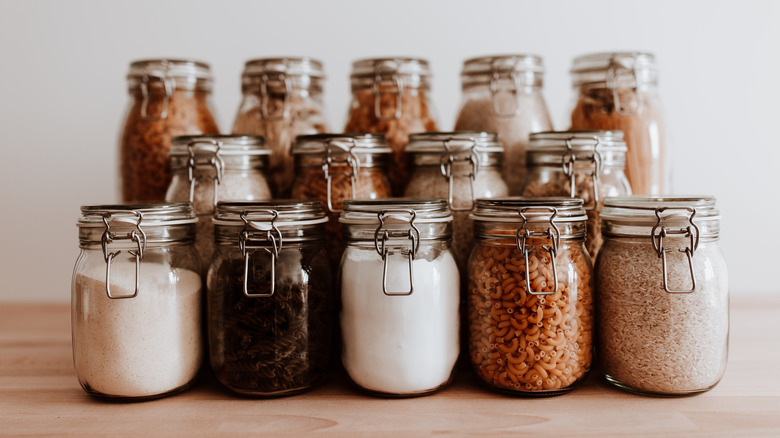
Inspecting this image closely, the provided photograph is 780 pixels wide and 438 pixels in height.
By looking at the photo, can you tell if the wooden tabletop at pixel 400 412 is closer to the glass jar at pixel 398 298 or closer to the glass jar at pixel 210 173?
the glass jar at pixel 398 298

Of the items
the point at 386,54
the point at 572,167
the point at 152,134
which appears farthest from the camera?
the point at 386,54

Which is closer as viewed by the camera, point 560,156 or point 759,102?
point 560,156

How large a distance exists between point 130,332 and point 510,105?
80 cm

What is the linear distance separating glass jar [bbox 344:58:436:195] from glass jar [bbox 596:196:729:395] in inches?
16.9

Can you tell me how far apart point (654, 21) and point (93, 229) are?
140cm

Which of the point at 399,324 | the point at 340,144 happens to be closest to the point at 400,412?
the point at 399,324

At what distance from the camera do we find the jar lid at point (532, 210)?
91cm

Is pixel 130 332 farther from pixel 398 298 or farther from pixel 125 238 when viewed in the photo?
pixel 398 298

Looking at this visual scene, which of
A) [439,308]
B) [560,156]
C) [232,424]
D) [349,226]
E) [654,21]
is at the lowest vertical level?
[232,424]

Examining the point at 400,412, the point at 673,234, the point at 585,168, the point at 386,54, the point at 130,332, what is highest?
the point at 386,54

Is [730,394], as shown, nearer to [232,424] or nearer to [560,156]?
[560,156]

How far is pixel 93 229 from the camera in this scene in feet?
3.07

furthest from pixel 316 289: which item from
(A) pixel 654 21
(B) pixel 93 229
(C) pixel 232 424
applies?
(A) pixel 654 21

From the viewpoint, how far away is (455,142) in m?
1.08
